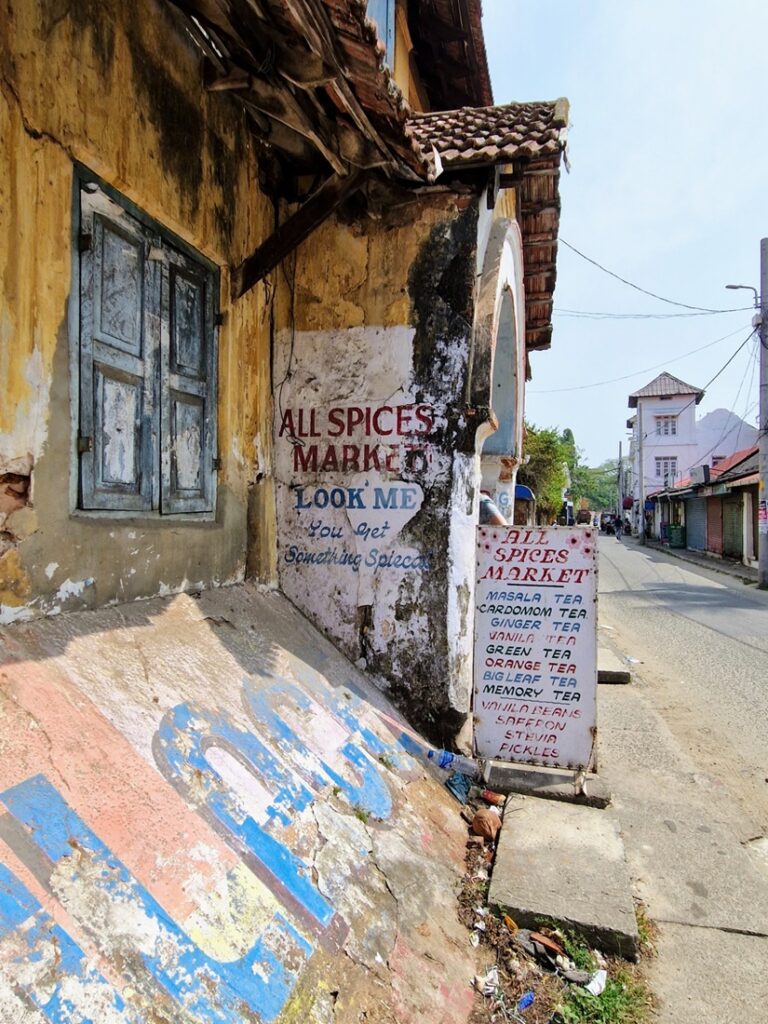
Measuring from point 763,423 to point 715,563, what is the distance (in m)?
8.72

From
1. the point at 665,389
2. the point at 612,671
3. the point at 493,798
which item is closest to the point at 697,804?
the point at 493,798

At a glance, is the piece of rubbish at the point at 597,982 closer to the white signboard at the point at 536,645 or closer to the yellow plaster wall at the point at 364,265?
the white signboard at the point at 536,645

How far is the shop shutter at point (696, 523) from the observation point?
29641 millimetres

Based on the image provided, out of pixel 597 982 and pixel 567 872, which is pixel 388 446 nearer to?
pixel 567 872

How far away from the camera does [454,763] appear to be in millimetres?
4000

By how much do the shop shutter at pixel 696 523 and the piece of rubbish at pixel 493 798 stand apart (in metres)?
28.9

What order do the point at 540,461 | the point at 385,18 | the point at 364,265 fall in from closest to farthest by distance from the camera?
the point at 364,265
the point at 385,18
the point at 540,461

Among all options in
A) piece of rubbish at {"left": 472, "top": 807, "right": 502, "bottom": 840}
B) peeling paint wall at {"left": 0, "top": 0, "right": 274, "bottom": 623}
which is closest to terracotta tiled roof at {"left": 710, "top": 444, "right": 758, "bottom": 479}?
piece of rubbish at {"left": 472, "top": 807, "right": 502, "bottom": 840}

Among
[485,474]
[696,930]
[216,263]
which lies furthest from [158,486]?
[485,474]

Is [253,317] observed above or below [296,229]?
below

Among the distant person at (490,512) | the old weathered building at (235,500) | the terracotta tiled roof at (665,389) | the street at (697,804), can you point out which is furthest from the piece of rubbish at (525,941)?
the terracotta tiled roof at (665,389)

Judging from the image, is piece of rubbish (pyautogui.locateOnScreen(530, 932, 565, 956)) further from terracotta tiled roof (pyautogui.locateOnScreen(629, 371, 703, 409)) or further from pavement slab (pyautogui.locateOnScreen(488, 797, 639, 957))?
terracotta tiled roof (pyautogui.locateOnScreen(629, 371, 703, 409))

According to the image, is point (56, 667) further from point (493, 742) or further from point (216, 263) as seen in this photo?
point (493, 742)

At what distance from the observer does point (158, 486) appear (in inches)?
129
